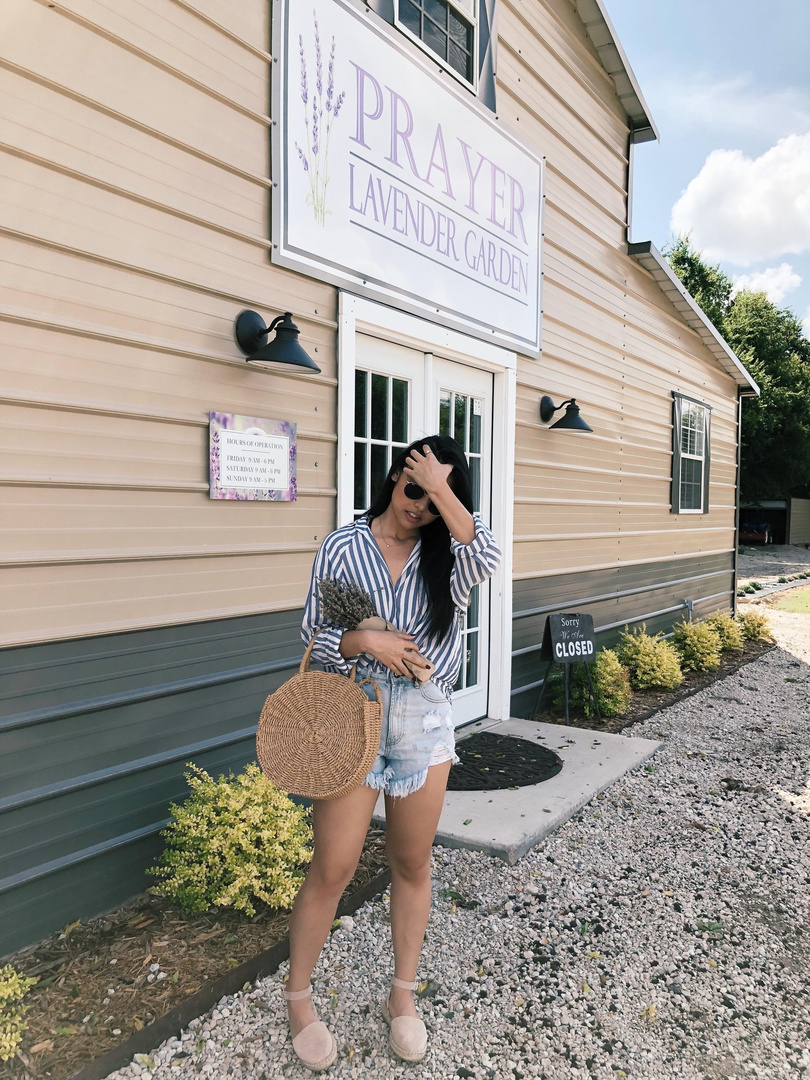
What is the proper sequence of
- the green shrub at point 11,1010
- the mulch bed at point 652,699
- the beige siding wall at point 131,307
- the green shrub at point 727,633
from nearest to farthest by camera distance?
the green shrub at point 11,1010 < the beige siding wall at point 131,307 < the mulch bed at point 652,699 < the green shrub at point 727,633

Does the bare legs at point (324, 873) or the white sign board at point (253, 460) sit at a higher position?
the white sign board at point (253, 460)

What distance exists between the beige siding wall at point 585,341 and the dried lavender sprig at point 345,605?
3.56 m

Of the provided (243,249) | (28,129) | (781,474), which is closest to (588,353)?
(243,249)

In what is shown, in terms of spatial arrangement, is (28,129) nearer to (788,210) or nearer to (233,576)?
(233,576)

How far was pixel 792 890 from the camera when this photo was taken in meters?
3.15

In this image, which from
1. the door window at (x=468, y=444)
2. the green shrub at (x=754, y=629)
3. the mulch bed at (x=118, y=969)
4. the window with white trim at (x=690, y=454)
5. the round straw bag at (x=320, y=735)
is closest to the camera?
the round straw bag at (x=320, y=735)

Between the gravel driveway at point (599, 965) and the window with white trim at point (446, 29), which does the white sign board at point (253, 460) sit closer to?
the gravel driveway at point (599, 965)

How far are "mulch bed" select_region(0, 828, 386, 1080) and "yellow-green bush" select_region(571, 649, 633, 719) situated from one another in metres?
3.28

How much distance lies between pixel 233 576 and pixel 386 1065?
1866mm

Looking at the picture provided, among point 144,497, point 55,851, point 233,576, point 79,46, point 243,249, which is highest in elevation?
point 79,46

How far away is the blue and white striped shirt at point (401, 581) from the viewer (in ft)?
6.68

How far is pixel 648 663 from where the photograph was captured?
6.68m

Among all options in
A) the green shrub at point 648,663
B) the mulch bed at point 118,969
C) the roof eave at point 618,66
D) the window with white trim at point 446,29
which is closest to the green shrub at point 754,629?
the green shrub at point 648,663

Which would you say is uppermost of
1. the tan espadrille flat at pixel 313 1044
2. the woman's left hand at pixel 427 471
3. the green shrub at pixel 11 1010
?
the woman's left hand at pixel 427 471
